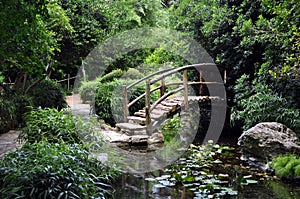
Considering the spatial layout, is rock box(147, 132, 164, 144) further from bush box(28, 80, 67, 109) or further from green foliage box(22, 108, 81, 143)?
green foliage box(22, 108, 81, 143)

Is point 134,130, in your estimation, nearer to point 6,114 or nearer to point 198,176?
point 6,114

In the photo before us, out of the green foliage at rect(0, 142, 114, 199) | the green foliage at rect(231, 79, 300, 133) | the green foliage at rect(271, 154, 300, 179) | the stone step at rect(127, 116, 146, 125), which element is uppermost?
the green foliage at rect(231, 79, 300, 133)

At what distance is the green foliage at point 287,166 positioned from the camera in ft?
18.6

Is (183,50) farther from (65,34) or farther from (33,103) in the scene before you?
(33,103)

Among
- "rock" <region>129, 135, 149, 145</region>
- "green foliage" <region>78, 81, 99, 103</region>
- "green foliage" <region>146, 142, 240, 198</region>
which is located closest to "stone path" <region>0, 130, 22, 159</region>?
"green foliage" <region>146, 142, 240, 198</region>

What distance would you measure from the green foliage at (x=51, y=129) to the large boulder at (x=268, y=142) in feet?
10.5

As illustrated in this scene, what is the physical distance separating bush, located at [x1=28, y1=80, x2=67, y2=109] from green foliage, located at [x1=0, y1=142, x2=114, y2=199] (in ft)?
15.6

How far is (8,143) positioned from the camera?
6.16 meters

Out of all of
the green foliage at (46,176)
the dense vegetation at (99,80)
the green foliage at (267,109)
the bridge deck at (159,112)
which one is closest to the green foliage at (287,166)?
the dense vegetation at (99,80)

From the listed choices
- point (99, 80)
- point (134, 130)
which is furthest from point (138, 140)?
point (99, 80)

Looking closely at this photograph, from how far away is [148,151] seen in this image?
7582mm

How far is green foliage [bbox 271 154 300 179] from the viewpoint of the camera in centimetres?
566

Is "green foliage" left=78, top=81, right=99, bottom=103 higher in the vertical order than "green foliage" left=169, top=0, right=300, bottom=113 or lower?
lower

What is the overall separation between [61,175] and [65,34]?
18.9ft
